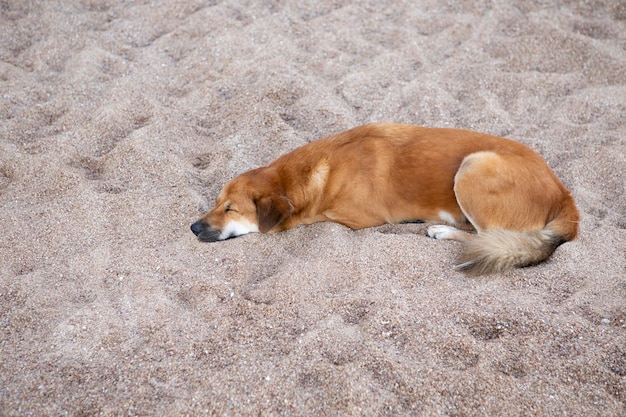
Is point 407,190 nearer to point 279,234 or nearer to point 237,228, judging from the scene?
point 279,234

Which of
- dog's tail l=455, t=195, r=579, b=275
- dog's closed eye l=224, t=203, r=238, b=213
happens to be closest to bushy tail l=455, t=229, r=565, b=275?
dog's tail l=455, t=195, r=579, b=275

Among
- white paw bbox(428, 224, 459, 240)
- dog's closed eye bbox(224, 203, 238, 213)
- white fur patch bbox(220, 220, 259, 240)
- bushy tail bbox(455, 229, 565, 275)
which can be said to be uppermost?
bushy tail bbox(455, 229, 565, 275)

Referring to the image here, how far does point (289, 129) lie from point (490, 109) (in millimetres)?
1711

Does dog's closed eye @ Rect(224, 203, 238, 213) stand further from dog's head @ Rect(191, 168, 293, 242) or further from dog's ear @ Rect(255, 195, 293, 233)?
dog's ear @ Rect(255, 195, 293, 233)

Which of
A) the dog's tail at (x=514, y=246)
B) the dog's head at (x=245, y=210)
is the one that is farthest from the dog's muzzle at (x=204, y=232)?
the dog's tail at (x=514, y=246)

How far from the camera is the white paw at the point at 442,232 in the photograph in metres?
3.86

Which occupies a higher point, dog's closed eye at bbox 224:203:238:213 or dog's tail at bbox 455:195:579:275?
dog's tail at bbox 455:195:579:275

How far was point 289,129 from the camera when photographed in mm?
4797

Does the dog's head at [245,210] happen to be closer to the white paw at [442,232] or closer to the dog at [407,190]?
the dog at [407,190]

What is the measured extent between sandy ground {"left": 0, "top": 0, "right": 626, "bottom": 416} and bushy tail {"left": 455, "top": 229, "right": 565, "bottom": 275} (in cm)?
8

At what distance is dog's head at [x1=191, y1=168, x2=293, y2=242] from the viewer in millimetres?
3807

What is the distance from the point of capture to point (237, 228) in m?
3.88

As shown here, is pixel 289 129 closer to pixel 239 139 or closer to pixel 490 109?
pixel 239 139

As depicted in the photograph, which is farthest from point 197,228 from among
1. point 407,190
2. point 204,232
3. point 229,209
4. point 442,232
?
point 442,232
